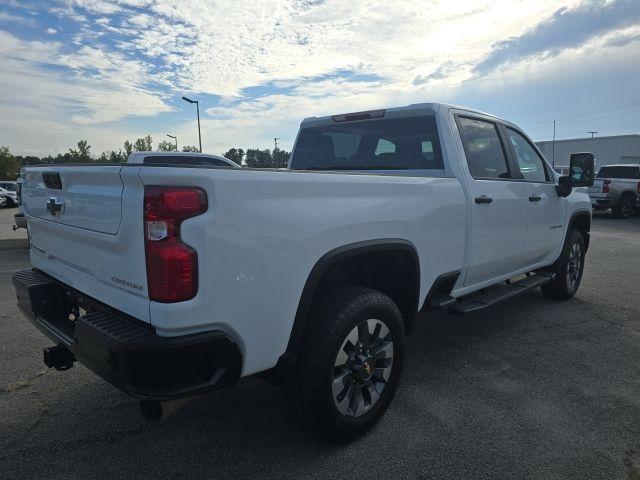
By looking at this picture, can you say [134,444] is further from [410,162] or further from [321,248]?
[410,162]

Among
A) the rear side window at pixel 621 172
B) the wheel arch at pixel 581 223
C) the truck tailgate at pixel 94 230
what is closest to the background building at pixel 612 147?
the rear side window at pixel 621 172

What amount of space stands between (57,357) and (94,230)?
86cm

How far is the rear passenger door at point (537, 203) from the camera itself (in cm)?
427

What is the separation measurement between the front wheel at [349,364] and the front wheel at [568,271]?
332 cm

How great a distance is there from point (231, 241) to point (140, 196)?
401 millimetres

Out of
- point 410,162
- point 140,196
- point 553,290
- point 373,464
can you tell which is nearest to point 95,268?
point 140,196

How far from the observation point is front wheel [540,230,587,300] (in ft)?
17.2

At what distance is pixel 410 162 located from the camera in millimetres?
3650

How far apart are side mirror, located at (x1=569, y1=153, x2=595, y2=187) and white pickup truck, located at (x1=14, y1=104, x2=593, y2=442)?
4.37 feet

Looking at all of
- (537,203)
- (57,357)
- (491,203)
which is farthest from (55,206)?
(537,203)

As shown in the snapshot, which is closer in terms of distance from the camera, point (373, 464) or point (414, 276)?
point (373, 464)

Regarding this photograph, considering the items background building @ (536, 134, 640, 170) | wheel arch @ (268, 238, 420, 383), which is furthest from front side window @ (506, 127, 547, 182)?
background building @ (536, 134, 640, 170)

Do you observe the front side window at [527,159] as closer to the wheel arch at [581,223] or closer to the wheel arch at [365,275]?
the wheel arch at [581,223]

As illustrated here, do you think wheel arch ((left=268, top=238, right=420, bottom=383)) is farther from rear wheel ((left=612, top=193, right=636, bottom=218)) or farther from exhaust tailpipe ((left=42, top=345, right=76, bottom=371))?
rear wheel ((left=612, top=193, right=636, bottom=218))
